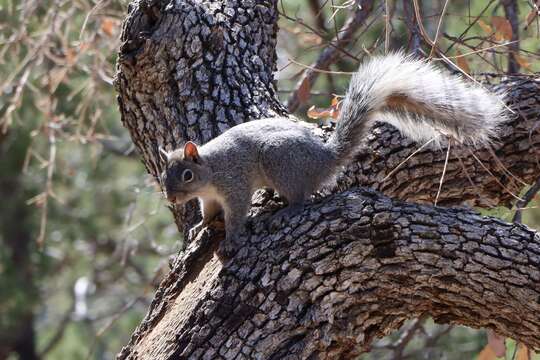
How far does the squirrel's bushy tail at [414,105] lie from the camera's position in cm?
324

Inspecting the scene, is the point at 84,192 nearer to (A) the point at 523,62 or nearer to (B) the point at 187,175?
(B) the point at 187,175

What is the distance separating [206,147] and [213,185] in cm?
19

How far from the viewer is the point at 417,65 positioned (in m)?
3.28

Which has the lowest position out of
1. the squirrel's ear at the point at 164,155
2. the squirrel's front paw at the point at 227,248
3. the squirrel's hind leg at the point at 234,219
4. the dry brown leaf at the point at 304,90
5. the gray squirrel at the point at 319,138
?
the squirrel's front paw at the point at 227,248

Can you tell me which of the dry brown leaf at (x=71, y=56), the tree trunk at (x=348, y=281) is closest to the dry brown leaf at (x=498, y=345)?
the tree trunk at (x=348, y=281)

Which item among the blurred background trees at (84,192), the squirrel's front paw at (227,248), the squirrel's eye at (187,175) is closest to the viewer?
the squirrel's front paw at (227,248)

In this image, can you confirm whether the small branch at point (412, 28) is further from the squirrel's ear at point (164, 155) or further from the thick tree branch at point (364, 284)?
the squirrel's ear at point (164, 155)

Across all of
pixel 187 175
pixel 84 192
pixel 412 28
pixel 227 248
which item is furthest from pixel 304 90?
pixel 84 192

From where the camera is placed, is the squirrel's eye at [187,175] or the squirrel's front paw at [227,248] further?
the squirrel's eye at [187,175]

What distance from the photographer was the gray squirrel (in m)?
3.27

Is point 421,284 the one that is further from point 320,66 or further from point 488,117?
point 320,66

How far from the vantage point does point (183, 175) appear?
11.7 feet

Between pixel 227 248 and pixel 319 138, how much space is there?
2.59 ft

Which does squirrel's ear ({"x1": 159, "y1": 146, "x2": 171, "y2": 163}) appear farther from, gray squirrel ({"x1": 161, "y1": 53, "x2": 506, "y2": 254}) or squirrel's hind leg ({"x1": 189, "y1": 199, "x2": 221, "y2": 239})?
squirrel's hind leg ({"x1": 189, "y1": 199, "x2": 221, "y2": 239})
